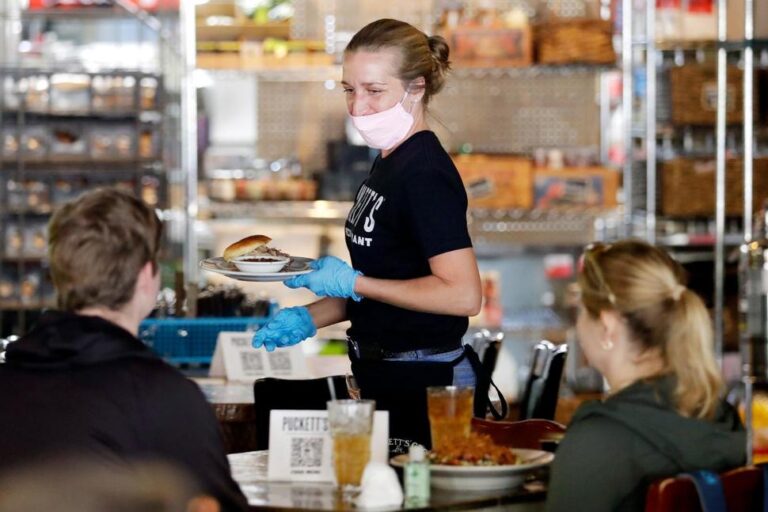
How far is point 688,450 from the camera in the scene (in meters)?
2.47

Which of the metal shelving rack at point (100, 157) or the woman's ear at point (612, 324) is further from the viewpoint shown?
the metal shelving rack at point (100, 157)

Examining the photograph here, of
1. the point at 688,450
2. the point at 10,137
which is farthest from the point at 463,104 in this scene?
the point at 688,450

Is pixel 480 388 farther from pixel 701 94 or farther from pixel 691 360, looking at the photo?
pixel 701 94

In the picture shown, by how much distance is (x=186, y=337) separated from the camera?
207 inches

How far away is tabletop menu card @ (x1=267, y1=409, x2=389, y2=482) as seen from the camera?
267 cm

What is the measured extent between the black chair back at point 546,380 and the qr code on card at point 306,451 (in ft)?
5.29

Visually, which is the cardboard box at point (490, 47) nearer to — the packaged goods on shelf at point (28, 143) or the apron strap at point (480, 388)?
the packaged goods on shelf at point (28, 143)

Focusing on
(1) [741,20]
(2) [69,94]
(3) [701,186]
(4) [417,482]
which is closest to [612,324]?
(4) [417,482]

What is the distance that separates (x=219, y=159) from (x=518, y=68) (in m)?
2.05

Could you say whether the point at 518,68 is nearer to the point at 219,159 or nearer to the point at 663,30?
the point at 663,30

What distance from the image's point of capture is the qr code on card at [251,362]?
15.4ft

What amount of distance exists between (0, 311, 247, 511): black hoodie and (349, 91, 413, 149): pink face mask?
3.82ft

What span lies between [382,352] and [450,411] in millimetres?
568

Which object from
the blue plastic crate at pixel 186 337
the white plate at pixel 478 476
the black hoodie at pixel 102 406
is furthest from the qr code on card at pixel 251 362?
the black hoodie at pixel 102 406
